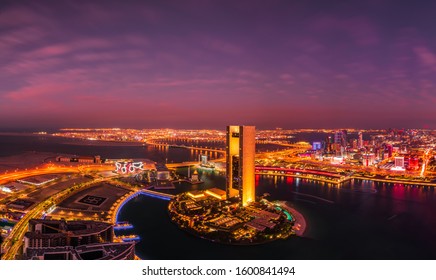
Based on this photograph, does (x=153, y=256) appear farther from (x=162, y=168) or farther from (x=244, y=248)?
(x=162, y=168)

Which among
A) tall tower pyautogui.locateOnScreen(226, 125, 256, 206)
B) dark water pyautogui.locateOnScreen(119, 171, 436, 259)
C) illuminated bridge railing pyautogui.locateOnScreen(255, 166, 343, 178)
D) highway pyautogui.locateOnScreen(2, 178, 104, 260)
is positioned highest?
tall tower pyautogui.locateOnScreen(226, 125, 256, 206)

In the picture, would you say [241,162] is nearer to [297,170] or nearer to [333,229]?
[333,229]

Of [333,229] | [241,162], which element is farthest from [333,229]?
[241,162]

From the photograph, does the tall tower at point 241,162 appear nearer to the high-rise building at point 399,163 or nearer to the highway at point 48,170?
the highway at point 48,170

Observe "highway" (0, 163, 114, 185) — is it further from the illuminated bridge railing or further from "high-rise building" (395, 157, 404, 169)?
"high-rise building" (395, 157, 404, 169)

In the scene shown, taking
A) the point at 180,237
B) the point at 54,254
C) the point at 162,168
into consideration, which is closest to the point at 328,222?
the point at 180,237

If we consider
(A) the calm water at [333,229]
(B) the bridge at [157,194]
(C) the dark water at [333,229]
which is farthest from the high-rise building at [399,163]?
(B) the bridge at [157,194]

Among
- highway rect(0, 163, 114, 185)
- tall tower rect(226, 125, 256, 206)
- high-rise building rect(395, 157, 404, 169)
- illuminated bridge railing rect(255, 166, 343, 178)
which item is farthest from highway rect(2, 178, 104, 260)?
high-rise building rect(395, 157, 404, 169)
